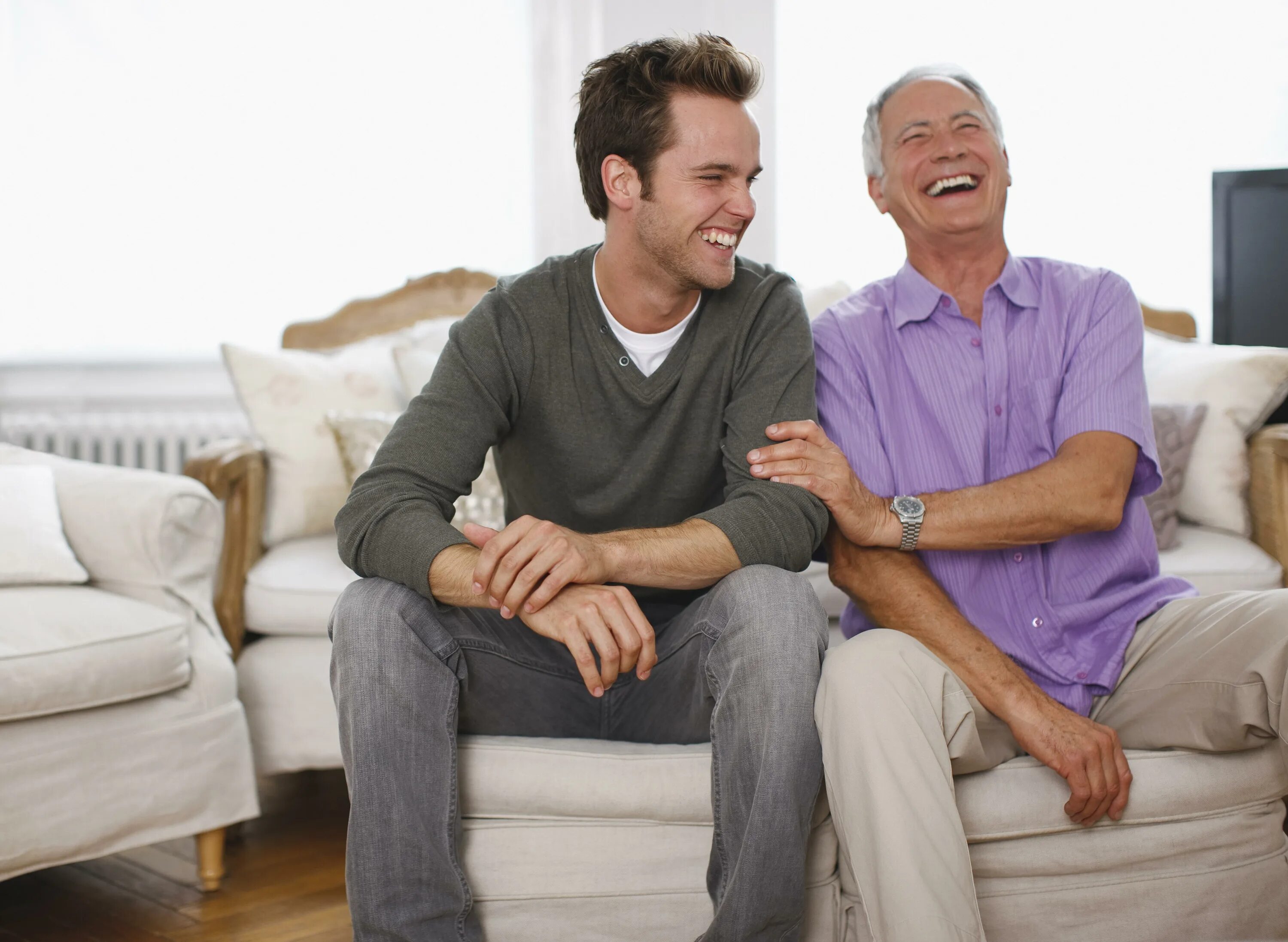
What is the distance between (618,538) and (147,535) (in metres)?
1.00

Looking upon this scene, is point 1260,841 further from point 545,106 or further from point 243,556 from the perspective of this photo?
point 545,106

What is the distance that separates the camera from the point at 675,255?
158 centimetres

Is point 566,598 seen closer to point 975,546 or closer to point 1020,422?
point 975,546

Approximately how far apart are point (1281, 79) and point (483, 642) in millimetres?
3128

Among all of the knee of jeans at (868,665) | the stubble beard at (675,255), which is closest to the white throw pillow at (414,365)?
the stubble beard at (675,255)

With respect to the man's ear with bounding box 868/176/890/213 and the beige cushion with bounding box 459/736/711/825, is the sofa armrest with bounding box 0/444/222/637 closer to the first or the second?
the beige cushion with bounding box 459/736/711/825

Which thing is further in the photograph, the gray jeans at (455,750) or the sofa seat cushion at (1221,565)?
the sofa seat cushion at (1221,565)

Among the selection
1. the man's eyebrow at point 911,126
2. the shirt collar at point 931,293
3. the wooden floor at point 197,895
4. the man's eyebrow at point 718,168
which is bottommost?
the wooden floor at point 197,895

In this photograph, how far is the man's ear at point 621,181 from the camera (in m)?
1.63

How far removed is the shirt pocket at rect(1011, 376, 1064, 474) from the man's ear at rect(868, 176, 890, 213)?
0.39 metres

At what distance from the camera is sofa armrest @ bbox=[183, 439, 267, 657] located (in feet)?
7.18

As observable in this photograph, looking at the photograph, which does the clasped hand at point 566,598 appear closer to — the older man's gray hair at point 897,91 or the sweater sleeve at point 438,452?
the sweater sleeve at point 438,452

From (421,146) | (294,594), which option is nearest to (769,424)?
(294,594)

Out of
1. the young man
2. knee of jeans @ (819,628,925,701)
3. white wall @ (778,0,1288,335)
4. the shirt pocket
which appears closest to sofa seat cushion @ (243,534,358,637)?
the young man
